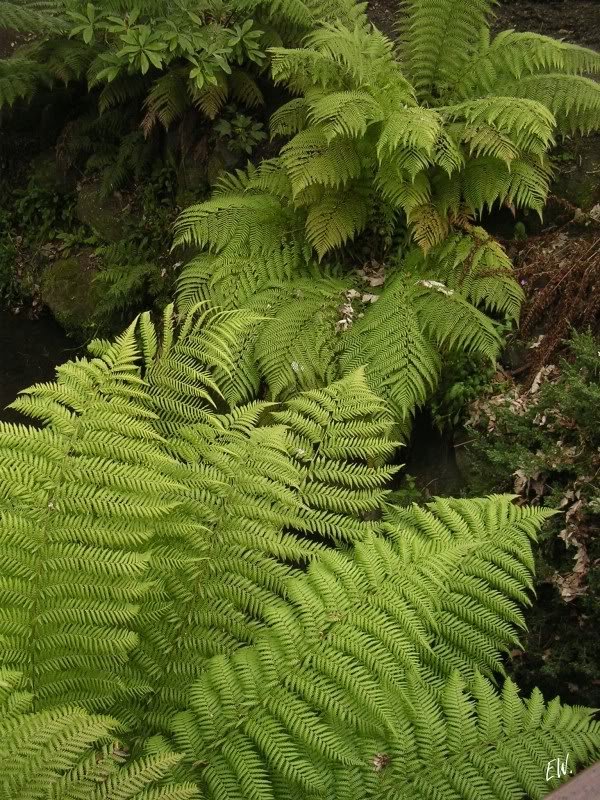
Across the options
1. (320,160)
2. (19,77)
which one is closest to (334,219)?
(320,160)

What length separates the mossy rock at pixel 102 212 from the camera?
5.56m

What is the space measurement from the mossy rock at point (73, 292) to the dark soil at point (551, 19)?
3.09 m

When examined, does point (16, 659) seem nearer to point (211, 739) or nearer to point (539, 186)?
point (211, 739)

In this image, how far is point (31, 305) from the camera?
19.8ft

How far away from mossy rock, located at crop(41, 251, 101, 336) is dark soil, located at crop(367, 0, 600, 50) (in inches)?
122

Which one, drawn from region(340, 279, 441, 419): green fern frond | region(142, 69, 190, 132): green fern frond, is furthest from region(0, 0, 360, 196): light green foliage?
region(340, 279, 441, 419): green fern frond

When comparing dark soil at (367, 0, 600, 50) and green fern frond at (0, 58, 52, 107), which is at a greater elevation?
dark soil at (367, 0, 600, 50)

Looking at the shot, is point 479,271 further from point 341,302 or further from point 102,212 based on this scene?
point 102,212

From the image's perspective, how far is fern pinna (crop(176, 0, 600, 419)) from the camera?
10.8 ft

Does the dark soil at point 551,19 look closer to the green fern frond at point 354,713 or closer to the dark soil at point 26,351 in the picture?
the dark soil at point 26,351

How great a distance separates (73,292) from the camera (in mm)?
5645

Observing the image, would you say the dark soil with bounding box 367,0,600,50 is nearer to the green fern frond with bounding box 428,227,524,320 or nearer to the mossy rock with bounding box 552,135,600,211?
the mossy rock with bounding box 552,135,600,211

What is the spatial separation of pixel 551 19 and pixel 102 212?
3881 mm

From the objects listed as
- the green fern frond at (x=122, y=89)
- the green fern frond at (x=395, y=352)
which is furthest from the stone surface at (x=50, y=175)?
the green fern frond at (x=395, y=352)
